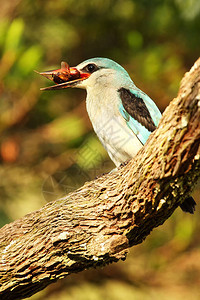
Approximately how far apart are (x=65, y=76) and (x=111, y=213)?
1691mm

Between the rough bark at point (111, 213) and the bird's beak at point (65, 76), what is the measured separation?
4.37ft

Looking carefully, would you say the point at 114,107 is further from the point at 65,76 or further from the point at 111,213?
the point at 111,213

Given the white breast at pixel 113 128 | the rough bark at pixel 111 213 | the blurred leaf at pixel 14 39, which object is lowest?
the rough bark at pixel 111 213

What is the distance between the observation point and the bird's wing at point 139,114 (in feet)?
12.4

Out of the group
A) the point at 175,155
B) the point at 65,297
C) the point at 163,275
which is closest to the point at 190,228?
the point at 163,275

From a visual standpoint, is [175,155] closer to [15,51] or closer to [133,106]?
[133,106]

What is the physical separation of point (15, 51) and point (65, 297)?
7.47ft

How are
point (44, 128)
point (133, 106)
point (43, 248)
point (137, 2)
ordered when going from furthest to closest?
point (137, 2), point (44, 128), point (133, 106), point (43, 248)

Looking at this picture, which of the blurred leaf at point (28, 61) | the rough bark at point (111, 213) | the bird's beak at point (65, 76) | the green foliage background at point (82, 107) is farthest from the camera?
the green foliage background at point (82, 107)

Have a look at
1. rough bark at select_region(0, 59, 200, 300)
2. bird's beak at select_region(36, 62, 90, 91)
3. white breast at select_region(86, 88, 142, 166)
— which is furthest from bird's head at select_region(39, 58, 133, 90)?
rough bark at select_region(0, 59, 200, 300)

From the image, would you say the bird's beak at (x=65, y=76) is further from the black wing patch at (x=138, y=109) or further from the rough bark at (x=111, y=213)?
the rough bark at (x=111, y=213)

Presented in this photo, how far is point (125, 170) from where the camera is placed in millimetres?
2840

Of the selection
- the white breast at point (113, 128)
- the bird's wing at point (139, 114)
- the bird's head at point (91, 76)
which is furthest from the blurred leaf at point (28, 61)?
the bird's wing at point (139, 114)

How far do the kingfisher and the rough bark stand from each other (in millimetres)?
819
